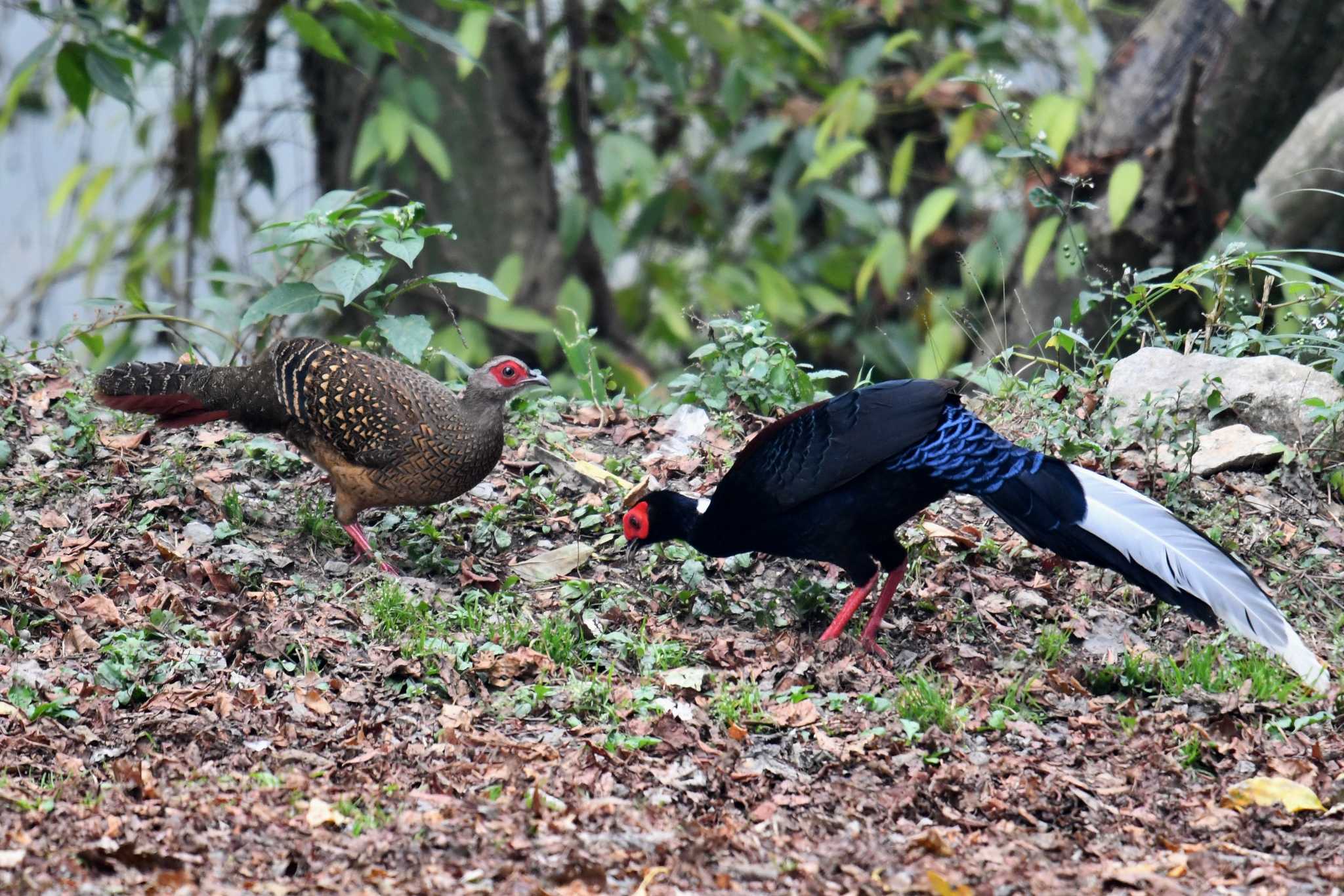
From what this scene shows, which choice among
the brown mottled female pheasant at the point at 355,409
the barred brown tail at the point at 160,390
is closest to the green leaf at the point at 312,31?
the brown mottled female pheasant at the point at 355,409

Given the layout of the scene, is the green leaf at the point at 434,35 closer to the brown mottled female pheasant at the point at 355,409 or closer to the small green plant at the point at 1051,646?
the brown mottled female pheasant at the point at 355,409

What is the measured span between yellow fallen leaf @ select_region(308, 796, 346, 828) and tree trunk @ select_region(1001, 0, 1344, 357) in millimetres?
4833

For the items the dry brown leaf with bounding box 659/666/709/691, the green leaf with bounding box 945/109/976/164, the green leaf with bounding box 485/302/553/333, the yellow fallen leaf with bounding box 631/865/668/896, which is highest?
the green leaf with bounding box 945/109/976/164

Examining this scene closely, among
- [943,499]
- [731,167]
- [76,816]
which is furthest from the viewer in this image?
[731,167]

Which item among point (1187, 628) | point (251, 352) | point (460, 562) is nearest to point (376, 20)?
point (251, 352)

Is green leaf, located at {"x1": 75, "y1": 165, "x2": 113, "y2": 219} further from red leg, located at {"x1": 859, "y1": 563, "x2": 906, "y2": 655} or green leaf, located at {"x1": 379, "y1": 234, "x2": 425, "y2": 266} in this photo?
red leg, located at {"x1": 859, "y1": 563, "x2": 906, "y2": 655}

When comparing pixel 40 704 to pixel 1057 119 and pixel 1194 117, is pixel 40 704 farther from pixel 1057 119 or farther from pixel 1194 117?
pixel 1194 117

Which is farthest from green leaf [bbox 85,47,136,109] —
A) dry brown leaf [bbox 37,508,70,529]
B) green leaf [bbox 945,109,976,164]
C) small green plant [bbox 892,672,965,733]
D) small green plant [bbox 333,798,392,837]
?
green leaf [bbox 945,109,976,164]

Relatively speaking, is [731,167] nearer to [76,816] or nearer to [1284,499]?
[1284,499]

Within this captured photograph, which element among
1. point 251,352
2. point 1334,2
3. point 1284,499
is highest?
point 1334,2

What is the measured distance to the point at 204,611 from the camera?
463cm

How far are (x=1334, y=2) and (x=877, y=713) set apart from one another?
4.77m

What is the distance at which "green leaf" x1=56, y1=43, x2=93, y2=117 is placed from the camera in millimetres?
5930

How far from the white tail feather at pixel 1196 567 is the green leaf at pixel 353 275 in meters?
2.63
